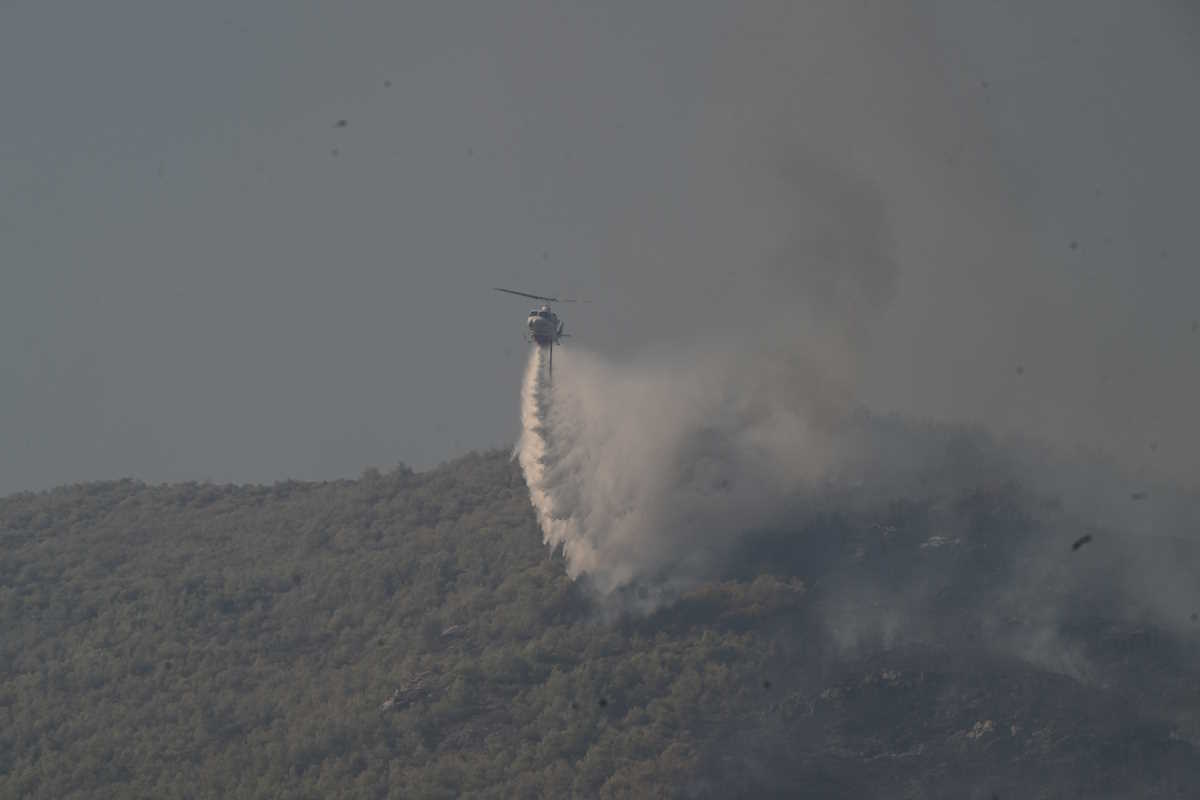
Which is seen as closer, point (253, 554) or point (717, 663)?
point (717, 663)

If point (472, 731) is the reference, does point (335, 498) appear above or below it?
above

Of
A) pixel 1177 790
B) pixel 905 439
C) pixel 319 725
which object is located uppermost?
pixel 905 439

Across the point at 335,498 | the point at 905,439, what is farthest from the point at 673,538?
the point at 335,498

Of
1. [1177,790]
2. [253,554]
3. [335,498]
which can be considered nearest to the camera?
[1177,790]

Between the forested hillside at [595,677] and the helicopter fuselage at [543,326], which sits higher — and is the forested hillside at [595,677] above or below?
below

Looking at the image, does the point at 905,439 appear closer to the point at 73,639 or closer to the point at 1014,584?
the point at 1014,584

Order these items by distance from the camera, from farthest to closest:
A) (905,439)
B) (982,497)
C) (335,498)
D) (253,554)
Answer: (335,498) < (253,554) < (905,439) < (982,497)

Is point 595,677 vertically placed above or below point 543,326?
below

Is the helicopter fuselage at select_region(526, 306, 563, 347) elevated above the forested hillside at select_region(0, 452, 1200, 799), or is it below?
above
